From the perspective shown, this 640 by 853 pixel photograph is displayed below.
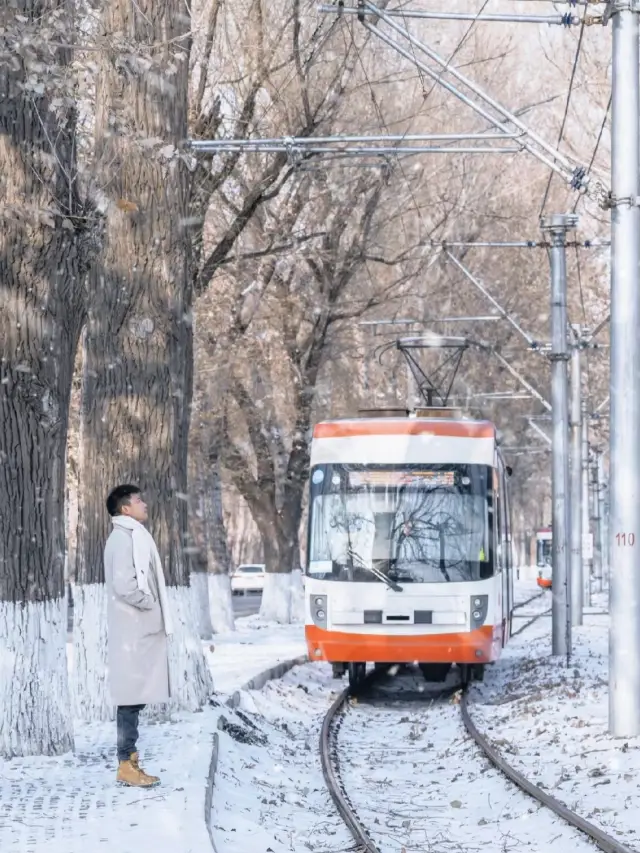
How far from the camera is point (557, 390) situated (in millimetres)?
23375

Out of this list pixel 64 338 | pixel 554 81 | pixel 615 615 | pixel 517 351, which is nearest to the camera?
pixel 64 338

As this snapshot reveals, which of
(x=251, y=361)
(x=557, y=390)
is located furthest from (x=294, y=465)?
(x=557, y=390)

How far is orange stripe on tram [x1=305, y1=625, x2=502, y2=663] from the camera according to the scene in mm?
17578

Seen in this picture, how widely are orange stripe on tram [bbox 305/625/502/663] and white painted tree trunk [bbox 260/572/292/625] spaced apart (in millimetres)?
16763

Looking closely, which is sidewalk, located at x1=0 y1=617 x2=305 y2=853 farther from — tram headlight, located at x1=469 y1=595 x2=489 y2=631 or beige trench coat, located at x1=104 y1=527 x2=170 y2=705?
tram headlight, located at x1=469 y1=595 x2=489 y2=631

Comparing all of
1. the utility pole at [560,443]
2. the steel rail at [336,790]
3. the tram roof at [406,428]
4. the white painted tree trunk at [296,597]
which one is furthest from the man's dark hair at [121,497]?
the white painted tree trunk at [296,597]

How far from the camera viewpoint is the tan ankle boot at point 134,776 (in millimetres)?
9578

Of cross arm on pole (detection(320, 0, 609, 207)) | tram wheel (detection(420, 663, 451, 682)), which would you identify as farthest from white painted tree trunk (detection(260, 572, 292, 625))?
cross arm on pole (detection(320, 0, 609, 207))

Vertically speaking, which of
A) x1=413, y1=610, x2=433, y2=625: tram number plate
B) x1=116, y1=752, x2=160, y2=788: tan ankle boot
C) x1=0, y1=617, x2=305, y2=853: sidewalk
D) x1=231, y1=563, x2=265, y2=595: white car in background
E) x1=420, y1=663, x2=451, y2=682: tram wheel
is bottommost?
x1=231, y1=563, x2=265, y2=595: white car in background

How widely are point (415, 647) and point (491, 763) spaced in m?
5.04

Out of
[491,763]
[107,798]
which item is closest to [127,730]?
[107,798]

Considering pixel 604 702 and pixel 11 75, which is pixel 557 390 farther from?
pixel 11 75

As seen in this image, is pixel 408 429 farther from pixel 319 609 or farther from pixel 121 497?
pixel 121 497

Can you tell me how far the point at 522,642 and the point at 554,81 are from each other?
47.7ft
